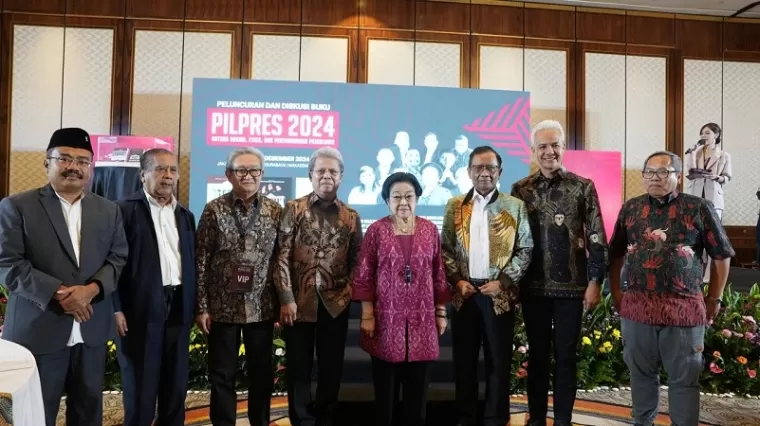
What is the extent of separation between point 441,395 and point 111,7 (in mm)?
6308

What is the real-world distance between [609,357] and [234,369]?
2639 mm

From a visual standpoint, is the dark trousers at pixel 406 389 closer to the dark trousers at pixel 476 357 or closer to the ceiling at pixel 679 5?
the dark trousers at pixel 476 357

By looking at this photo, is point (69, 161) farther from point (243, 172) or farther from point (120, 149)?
point (120, 149)

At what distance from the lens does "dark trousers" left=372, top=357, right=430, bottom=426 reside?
236 cm

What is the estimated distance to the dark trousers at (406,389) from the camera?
7.73ft

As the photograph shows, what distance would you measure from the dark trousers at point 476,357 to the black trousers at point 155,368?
1.25 m

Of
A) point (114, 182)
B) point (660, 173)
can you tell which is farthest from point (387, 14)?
point (660, 173)

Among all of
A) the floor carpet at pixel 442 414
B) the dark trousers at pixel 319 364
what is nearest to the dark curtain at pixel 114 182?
the floor carpet at pixel 442 414

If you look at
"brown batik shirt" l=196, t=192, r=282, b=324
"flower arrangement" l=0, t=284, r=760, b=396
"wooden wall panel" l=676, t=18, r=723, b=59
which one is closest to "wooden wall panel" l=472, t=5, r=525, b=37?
"wooden wall panel" l=676, t=18, r=723, b=59

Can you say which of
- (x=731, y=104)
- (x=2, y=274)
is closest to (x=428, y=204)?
(x=2, y=274)

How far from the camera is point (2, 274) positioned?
6.34 ft

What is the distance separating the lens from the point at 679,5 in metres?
7.33

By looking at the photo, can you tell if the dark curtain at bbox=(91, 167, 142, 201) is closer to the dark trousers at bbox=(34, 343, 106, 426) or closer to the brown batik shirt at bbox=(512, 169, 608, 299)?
the dark trousers at bbox=(34, 343, 106, 426)

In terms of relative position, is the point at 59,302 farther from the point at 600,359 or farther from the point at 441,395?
the point at 600,359
